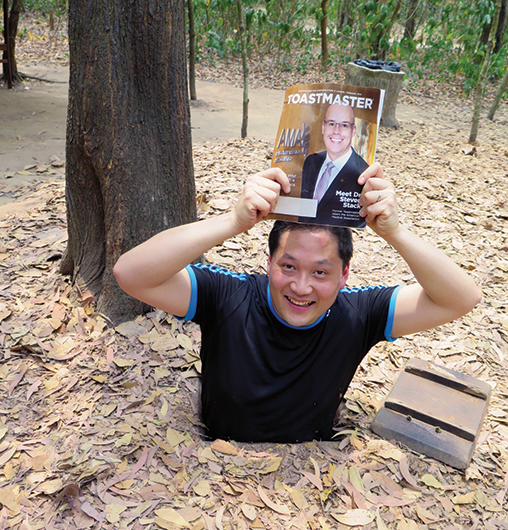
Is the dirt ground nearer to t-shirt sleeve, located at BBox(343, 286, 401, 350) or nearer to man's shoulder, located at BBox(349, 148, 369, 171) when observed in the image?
t-shirt sleeve, located at BBox(343, 286, 401, 350)

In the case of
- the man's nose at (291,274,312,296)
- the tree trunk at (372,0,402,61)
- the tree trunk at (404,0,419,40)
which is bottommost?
the man's nose at (291,274,312,296)

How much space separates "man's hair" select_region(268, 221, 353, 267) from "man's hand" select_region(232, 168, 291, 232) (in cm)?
21

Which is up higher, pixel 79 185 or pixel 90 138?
pixel 90 138

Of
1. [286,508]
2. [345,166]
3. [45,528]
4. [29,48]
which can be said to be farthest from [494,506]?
[29,48]

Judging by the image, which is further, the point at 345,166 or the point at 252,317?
the point at 252,317

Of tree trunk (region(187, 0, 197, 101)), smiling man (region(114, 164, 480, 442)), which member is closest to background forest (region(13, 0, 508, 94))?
tree trunk (region(187, 0, 197, 101))

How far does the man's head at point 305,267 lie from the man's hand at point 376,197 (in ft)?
0.76

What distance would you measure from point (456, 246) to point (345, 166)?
3092 millimetres

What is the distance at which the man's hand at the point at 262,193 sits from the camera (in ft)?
5.02

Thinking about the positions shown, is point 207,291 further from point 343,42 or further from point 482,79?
point 343,42

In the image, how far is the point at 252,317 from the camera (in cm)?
197

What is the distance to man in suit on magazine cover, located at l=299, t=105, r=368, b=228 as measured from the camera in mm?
1509

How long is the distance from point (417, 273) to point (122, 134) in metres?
1.76

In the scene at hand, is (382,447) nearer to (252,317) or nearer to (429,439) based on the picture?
(429,439)
